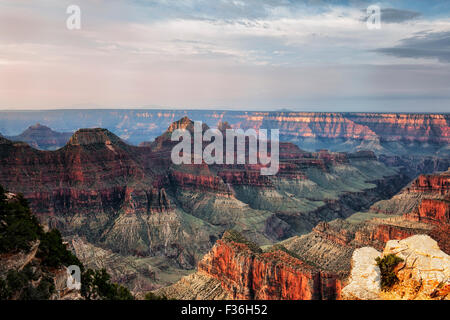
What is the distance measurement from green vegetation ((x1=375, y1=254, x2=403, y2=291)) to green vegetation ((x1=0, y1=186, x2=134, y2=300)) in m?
24.4

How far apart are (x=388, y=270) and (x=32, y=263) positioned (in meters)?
31.0

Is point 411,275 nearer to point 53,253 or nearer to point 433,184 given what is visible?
point 53,253

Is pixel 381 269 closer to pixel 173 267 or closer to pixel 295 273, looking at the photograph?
pixel 295 273

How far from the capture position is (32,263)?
32.2 metres

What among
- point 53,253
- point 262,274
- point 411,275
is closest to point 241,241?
point 262,274

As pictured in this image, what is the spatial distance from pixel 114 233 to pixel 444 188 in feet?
345

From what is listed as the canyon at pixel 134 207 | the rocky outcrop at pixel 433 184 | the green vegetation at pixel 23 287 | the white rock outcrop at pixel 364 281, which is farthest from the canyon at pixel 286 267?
the rocky outcrop at pixel 433 184

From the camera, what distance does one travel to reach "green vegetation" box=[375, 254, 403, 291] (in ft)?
98.9

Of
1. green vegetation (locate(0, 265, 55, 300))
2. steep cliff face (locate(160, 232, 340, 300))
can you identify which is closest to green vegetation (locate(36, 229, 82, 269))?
green vegetation (locate(0, 265, 55, 300))

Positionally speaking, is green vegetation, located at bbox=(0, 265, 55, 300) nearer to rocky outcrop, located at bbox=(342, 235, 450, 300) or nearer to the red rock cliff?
rocky outcrop, located at bbox=(342, 235, 450, 300)

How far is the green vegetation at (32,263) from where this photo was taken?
27.9 meters

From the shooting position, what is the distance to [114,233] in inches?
4097

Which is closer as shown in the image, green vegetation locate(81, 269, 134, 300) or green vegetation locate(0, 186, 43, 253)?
green vegetation locate(0, 186, 43, 253)
